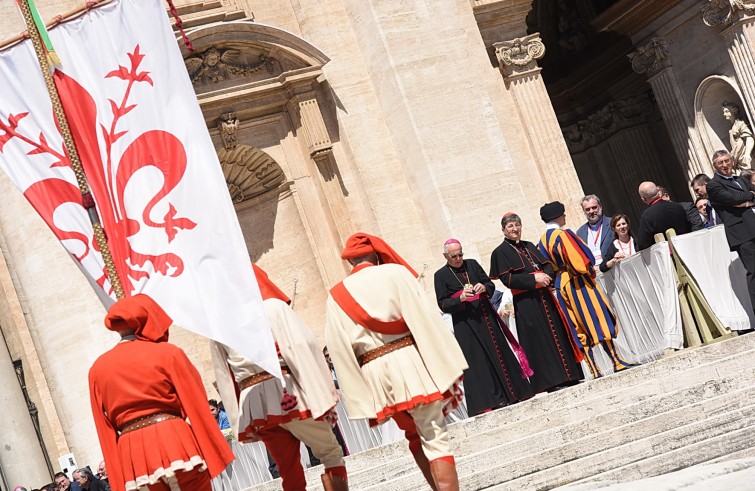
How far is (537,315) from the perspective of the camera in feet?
35.8

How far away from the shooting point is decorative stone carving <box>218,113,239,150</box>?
48.9ft

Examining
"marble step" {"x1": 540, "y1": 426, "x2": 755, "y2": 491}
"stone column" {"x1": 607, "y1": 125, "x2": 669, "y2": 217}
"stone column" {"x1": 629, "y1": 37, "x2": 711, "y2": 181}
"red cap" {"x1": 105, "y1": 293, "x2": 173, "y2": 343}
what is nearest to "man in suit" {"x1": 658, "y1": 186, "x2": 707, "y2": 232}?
"marble step" {"x1": 540, "y1": 426, "x2": 755, "y2": 491}

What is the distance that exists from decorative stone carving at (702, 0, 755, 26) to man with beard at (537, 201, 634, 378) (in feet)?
24.4

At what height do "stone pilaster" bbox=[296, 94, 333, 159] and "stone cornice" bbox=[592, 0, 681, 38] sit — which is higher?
"stone cornice" bbox=[592, 0, 681, 38]

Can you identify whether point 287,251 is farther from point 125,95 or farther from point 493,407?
point 125,95

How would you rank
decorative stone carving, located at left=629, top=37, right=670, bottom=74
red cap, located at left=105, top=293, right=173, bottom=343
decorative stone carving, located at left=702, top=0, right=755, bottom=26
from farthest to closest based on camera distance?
decorative stone carving, located at left=629, top=37, right=670, bottom=74 < decorative stone carving, located at left=702, top=0, right=755, bottom=26 < red cap, located at left=105, top=293, right=173, bottom=343

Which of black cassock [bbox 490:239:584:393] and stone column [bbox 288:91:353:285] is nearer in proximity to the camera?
black cassock [bbox 490:239:584:393]

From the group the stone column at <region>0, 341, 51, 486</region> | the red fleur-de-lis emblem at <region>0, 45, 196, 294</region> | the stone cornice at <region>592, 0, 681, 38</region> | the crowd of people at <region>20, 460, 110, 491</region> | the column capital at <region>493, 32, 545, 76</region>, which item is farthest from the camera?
the stone cornice at <region>592, 0, 681, 38</region>

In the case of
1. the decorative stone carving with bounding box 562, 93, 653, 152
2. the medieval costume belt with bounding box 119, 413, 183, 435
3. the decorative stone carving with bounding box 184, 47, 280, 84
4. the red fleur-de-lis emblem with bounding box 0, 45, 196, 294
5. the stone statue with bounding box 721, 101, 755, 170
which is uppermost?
the decorative stone carving with bounding box 184, 47, 280, 84

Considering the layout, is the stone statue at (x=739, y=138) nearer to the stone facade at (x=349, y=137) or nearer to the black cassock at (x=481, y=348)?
the stone facade at (x=349, y=137)

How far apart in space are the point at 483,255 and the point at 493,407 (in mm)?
4540

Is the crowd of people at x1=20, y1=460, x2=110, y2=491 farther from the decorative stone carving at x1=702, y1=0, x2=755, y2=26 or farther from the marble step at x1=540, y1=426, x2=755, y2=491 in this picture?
the decorative stone carving at x1=702, y1=0, x2=755, y2=26

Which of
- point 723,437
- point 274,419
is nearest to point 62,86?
point 274,419

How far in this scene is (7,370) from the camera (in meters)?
14.9
